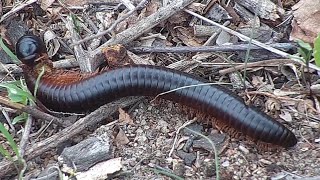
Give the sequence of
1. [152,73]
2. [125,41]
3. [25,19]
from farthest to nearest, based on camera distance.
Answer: [25,19] < [125,41] < [152,73]

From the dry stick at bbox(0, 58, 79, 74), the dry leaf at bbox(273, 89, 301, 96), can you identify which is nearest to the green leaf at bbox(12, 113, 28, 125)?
the dry stick at bbox(0, 58, 79, 74)

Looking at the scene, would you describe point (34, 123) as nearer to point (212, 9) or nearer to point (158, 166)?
point (158, 166)

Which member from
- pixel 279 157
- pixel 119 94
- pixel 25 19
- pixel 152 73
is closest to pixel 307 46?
pixel 279 157

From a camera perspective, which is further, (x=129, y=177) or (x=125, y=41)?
(x=125, y=41)

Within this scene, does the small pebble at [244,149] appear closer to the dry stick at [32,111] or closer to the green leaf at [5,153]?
the dry stick at [32,111]

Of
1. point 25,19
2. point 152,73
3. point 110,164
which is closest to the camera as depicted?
point 110,164

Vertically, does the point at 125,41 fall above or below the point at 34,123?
above

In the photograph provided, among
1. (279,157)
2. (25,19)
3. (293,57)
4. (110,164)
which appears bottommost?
(279,157)
